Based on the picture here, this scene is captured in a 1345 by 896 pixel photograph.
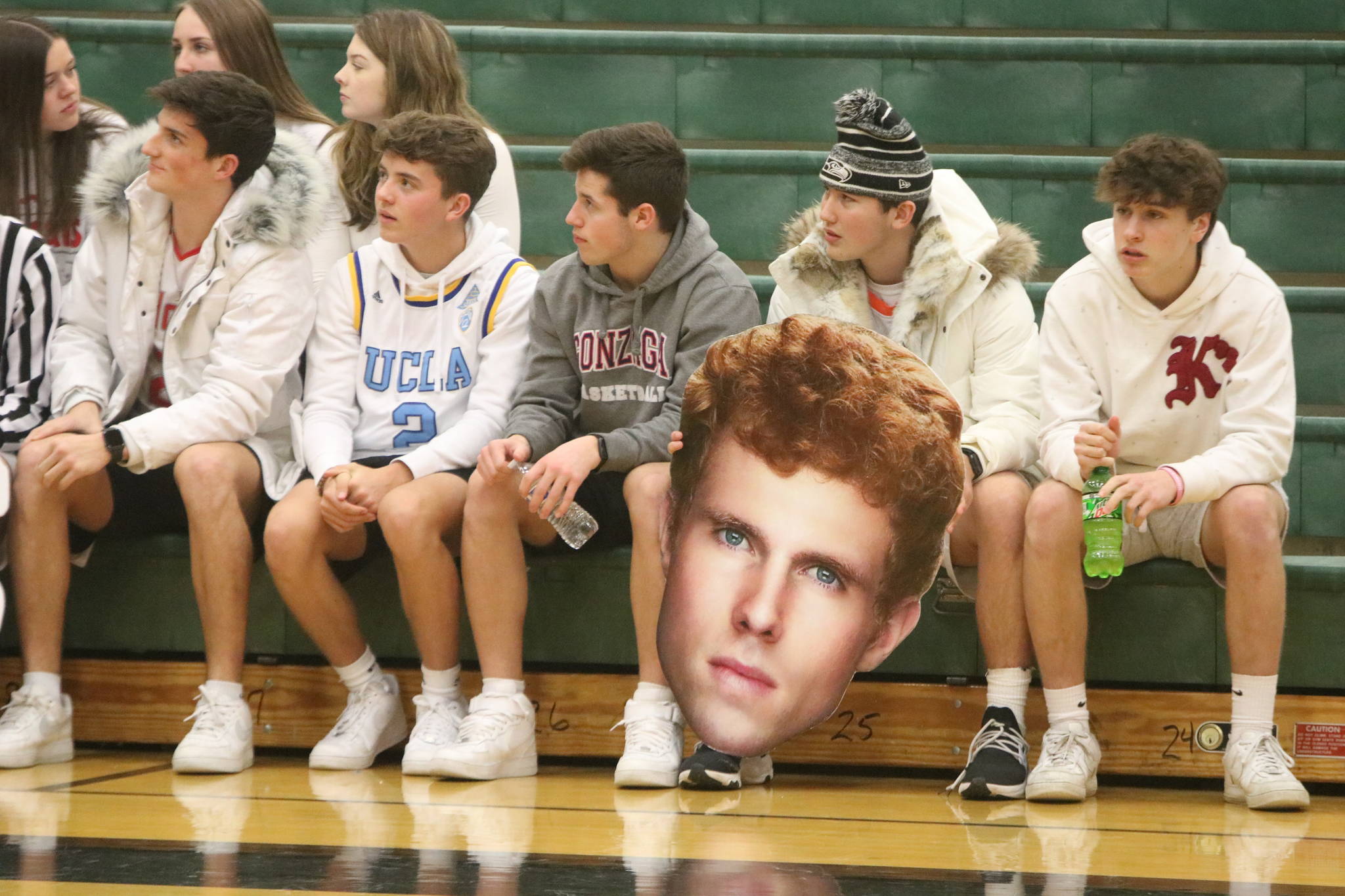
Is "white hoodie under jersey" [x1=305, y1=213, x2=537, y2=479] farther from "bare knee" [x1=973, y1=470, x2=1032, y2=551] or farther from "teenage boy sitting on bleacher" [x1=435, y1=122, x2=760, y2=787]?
"bare knee" [x1=973, y1=470, x2=1032, y2=551]

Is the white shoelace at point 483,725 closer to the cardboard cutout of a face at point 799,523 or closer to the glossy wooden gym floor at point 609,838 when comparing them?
the glossy wooden gym floor at point 609,838

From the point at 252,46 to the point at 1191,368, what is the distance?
1747 mm

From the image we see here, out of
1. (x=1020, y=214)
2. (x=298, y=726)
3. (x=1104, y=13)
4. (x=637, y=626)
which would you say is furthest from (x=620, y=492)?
(x=1104, y=13)

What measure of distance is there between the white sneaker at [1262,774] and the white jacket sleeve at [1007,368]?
1.58 ft

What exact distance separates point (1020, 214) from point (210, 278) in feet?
5.65

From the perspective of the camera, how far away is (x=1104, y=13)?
3826 mm

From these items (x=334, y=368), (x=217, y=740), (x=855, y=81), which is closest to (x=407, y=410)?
(x=334, y=368)

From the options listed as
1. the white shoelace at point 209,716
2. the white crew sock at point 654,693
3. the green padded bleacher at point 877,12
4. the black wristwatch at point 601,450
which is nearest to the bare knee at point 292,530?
the white shoelace at point 209,716

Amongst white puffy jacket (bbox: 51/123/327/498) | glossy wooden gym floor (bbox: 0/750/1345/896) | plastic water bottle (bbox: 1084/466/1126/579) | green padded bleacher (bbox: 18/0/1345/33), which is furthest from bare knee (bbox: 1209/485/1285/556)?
green padded bleacher (bbox: 18/0/1345/33)

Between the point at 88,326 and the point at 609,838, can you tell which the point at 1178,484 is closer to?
the point at 609,838

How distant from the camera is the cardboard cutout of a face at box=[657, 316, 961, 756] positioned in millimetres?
1751

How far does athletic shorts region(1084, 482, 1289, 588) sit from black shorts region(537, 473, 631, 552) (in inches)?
25.9

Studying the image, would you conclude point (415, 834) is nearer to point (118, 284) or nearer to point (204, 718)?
point (204, 718)

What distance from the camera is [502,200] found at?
2688mm
